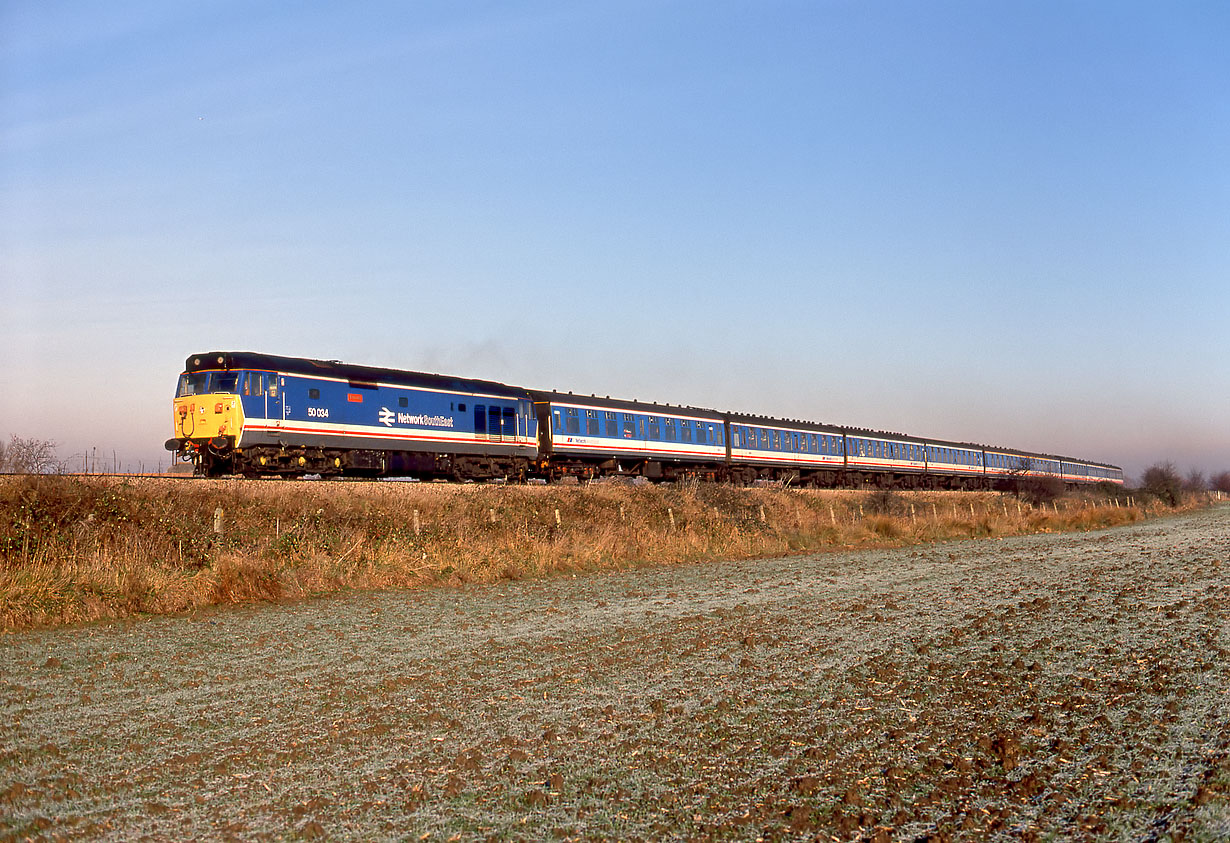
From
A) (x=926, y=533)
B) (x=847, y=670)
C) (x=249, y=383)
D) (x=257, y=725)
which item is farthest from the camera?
(x=926, y=533)

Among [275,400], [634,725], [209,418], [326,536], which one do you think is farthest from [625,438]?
[634,725]

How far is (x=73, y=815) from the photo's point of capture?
455 centimetres

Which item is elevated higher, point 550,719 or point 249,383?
point 249,383

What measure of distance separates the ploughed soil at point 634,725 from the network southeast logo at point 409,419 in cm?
1696

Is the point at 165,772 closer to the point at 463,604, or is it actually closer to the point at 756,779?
the point at 756,779

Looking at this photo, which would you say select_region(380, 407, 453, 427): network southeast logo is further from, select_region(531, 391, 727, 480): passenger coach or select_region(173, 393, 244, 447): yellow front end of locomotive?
select_region(531, 391, 727, 480): passenger coach

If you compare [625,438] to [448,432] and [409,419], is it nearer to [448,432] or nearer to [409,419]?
[448,432]

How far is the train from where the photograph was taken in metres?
Answer: 25.2

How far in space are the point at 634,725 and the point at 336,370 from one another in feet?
75.5

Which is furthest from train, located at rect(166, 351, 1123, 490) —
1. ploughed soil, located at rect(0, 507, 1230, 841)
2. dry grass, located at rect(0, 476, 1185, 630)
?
ploughed soil, located at rect(0, 507, 1230, 841)

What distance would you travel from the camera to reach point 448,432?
101 feet

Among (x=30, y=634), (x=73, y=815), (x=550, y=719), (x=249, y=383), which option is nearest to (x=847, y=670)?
(x=550, y=719)

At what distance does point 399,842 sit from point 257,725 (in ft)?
8.06

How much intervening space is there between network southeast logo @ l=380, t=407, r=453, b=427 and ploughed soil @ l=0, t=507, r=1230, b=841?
17.0 m
